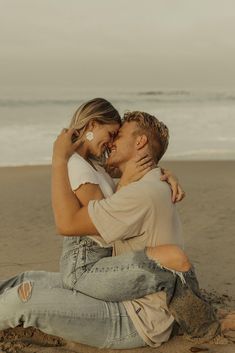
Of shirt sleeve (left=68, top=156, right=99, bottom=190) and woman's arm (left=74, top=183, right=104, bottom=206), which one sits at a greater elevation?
shirt sleeve (left=68, top=156, right=99, bottom=190)

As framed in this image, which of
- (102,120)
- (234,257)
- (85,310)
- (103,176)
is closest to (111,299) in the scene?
(85,310)

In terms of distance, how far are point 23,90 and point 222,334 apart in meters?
47.3

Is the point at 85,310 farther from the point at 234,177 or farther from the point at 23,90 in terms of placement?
the point at 23,90

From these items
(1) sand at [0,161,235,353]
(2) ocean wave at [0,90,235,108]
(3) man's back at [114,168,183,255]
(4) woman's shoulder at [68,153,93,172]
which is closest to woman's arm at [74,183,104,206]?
(4) woman's shoulder at [68,153,93,172]

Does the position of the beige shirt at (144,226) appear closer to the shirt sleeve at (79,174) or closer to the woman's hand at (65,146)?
the shirt sleeve at (79,174)

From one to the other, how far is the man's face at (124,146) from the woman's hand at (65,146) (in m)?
0.24

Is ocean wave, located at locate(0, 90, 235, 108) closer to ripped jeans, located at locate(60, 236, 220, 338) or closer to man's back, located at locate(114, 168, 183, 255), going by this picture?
ripped jeans, located at locate(60, 236, 220, 338)

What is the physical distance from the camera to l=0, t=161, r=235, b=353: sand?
4.34m

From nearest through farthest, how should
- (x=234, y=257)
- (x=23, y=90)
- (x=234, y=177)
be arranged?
(x=234, y=257)
(x=234, y=177)
(x=23, y=90)

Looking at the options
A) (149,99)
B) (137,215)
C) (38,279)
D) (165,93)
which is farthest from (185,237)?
(165,93)

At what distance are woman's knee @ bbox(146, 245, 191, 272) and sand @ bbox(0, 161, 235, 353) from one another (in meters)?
0.67

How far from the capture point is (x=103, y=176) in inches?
166

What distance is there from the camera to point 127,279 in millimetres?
3896

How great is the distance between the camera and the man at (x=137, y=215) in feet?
12.4
